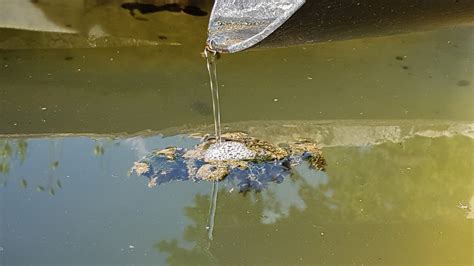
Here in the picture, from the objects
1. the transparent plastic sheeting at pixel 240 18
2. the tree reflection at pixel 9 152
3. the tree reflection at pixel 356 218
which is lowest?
the tree reflection at pixel 356 218

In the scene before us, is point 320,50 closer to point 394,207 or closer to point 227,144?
point 227,144

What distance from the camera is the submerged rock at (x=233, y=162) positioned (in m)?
2.88

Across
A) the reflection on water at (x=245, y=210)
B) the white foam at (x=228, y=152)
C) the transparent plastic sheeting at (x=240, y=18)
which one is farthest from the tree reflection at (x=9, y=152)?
the transparent plastic sheeting at (x=240, y=18)

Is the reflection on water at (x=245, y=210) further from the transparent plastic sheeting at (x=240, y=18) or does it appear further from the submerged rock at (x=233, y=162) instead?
the transparent plastic sheeting at (x=240, y=18)

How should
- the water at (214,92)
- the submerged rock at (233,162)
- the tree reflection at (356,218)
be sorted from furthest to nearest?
the water at (214,92) < the submerged rock at (233,162) < the tree reflection at (356,218)

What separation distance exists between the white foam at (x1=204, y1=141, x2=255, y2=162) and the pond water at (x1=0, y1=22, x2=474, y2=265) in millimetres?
135

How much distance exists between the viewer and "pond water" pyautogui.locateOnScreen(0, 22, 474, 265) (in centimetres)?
254

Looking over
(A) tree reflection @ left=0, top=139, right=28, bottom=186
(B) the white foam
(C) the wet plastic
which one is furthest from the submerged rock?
(C) the wet plastic

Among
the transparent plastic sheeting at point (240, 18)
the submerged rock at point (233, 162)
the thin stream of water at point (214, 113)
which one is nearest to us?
the transparent plastic sheeting at point (240, 18)

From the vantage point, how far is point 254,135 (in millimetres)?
3184

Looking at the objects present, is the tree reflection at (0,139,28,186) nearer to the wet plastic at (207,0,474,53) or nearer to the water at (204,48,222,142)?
the water at (204,48,222,142)

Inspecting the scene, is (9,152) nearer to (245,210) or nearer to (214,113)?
(214,113)

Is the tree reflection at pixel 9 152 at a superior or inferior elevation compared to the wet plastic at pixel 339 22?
inferior

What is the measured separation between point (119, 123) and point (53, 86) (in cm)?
48
